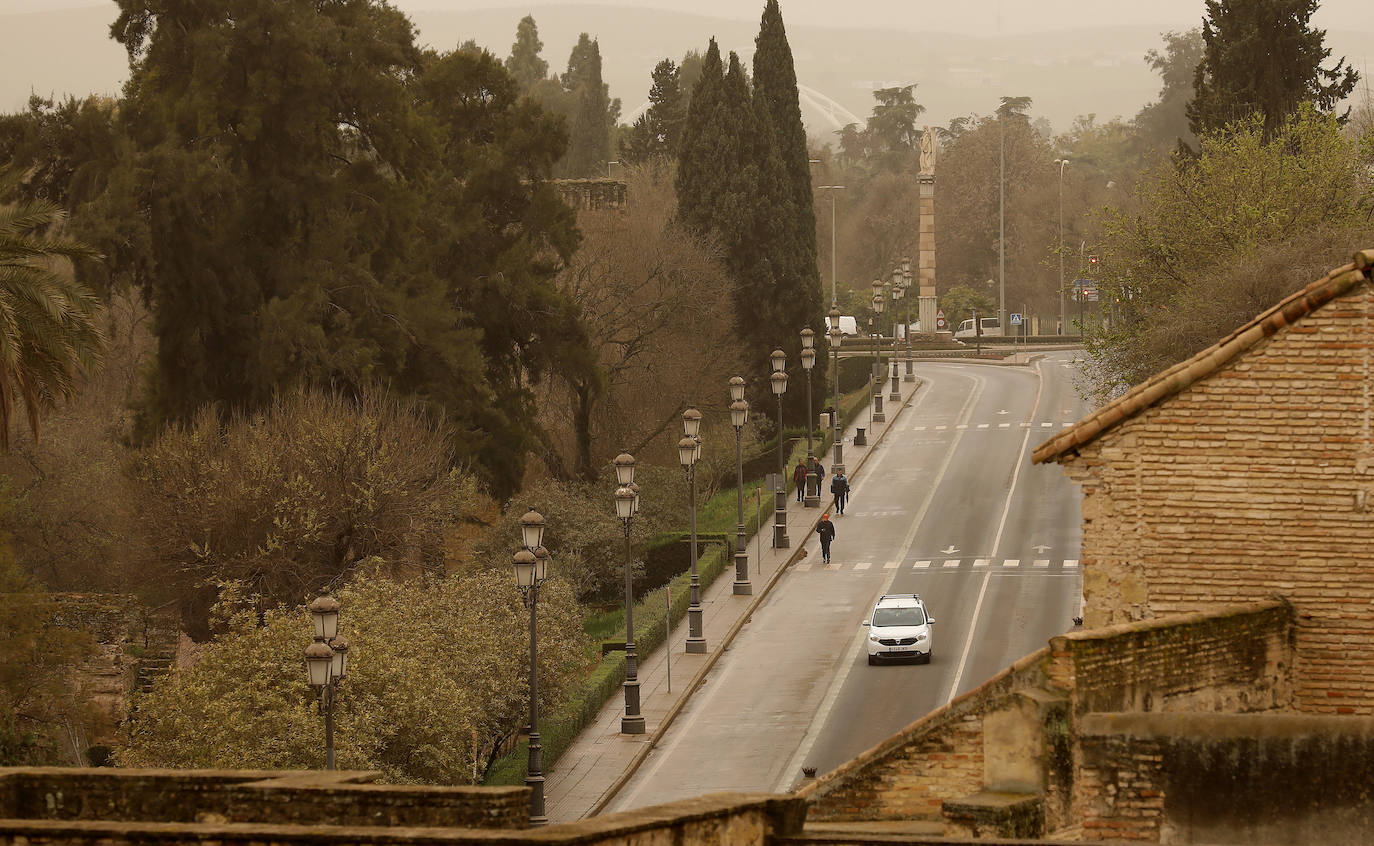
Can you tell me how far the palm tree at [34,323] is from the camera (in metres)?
27.2

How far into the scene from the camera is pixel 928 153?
333 feet

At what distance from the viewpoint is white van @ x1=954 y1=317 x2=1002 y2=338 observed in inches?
4277

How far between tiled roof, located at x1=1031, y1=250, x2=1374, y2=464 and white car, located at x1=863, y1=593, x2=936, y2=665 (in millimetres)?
21766

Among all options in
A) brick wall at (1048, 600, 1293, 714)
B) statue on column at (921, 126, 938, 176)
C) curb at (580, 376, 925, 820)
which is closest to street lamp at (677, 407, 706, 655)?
curb at (580, 376, 925, 820)

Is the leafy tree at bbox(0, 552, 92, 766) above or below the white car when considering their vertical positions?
above

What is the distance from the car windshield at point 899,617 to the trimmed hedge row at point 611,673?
15.0 ft

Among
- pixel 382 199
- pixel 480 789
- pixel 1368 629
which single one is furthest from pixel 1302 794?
pixel 382 199

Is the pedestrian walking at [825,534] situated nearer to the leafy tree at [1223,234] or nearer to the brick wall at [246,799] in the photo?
the leafy tree at [1223,234]

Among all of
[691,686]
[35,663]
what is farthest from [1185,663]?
[691,686]

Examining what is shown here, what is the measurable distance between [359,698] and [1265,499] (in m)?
16.5

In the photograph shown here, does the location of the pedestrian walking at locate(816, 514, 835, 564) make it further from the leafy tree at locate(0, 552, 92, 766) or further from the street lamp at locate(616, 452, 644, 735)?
the leafy tree at locate(0, 552, 92, 766)

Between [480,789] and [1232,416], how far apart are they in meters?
8.45

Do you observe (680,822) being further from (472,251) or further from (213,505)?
(472,251)

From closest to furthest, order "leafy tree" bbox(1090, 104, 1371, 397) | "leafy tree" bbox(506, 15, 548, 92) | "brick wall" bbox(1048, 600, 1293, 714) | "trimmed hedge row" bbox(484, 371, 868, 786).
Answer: "brick wall" bbox(1048, 600, 1293, 714), "trimmed hedge row" bbox(484, 371, 868, 786), "leafy tree" bbox(1090, 104, 1371, 397), "leafy tree" bbox(506, 15, 548, 92)
